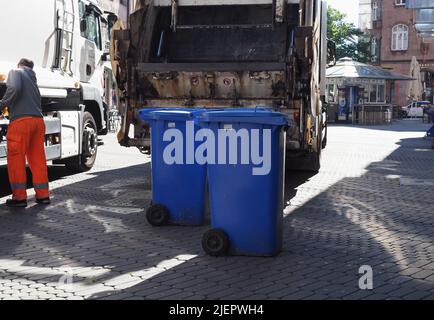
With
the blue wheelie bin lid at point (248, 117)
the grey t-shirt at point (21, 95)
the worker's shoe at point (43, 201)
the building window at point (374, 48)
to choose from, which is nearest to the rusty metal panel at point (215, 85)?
the grey t-shirt at point (21, 95)

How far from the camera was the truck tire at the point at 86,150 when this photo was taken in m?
10.3

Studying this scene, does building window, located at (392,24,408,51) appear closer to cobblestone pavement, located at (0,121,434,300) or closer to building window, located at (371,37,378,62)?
building window, located at (371,37,378,62)

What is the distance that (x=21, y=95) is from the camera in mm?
7160

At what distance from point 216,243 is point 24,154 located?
3189 mm

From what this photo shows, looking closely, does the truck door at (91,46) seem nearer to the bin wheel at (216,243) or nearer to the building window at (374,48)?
the bin wheel at (216,243)

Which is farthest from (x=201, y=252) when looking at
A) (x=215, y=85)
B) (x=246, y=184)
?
(x=215, y=85)

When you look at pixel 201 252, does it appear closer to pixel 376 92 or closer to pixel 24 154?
pixel 24 154

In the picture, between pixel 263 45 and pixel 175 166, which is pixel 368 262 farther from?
pixel 263 45

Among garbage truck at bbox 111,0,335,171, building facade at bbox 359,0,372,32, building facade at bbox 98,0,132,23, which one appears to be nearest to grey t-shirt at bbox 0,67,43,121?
garbage truck at bbox 111,0,335,171

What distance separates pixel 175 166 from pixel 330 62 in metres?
7.40

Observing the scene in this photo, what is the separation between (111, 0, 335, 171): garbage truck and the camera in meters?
8.14

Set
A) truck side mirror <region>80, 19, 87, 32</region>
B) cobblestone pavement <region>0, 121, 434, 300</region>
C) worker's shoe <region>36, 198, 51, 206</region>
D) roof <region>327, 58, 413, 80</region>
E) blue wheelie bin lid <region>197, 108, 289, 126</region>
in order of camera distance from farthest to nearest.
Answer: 1. roof <region>327, 58, 413, 80</region>
2. truck side mirror <region>80, 19, 87, 32</region>
3. worker's shoe <region>36, 198, 51, 206</region>
4. blue wheelie bin lid <region>197, 108, 289, 126</region>
5. cobblestone pavement <region>0, 121, 434, 300</region>

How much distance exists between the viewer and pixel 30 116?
23.8ft

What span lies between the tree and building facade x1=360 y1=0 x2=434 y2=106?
5.92ft
